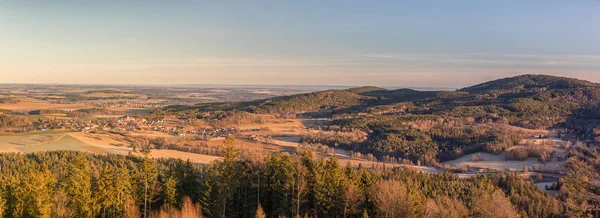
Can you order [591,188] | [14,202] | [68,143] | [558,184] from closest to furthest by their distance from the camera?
1. [591,188]
2. [14,202]
3. [558,184]
4. [68,143]

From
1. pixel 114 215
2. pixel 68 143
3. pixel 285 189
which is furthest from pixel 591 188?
pixel 68 143

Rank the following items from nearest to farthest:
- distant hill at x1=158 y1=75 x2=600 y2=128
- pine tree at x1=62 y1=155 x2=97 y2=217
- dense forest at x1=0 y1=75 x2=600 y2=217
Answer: dense forest at x1=0 y1=75 x2=600 y2=217 < pine tree at x1=62 y1=155 x2=97 y2=217 < distant hill at x1=158 y1=75 x2=600 y2=128

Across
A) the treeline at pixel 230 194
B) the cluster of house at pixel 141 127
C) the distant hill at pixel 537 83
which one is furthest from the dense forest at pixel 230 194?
the distant hill at pixel 537 83

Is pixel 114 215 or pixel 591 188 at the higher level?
pixel 591 188

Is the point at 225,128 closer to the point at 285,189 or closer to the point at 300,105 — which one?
the point at 300,105

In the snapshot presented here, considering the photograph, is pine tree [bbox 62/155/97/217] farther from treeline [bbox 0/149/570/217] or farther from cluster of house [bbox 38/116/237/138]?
cluster of house [bbox 38/116/237/138]

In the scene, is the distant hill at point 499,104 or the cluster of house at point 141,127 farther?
the distant hill at point 499,104

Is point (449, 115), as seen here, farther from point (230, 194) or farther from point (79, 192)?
point (79, 192)

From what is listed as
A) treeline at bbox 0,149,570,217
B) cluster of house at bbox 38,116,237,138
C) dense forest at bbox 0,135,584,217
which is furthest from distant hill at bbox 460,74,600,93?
treeline at bbox 0,149,570,217

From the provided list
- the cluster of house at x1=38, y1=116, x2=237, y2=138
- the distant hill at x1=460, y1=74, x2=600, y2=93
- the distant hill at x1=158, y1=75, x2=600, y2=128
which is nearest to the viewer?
the cluster of house at x1=38, y1=116, x2=237, y2=138

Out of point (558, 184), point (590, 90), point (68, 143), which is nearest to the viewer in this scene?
point (558, 184)

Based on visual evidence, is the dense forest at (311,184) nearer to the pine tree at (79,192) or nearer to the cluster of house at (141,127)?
the pine tree at (79,192)
